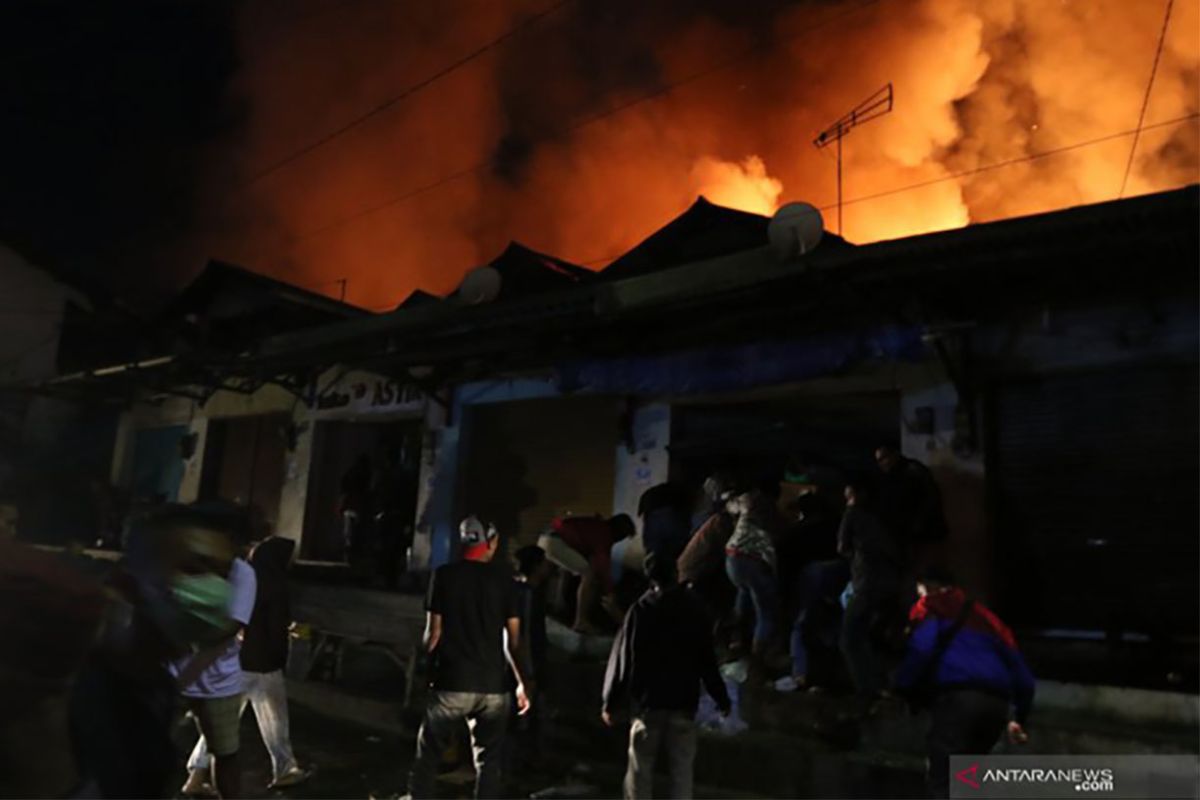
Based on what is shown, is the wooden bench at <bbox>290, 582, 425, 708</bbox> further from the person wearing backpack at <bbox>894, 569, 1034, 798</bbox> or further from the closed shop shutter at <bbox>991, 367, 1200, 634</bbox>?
the closed shop shutter at <bbox>991, 367, 1200, 634</bbox>

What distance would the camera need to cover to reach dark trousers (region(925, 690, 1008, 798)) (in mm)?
4570

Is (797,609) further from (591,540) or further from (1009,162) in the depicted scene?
(1009,162)

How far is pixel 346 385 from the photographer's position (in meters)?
14.2

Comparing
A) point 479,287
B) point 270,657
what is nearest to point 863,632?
point 270,657

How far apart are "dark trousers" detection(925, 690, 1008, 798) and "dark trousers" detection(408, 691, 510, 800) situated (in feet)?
8.61

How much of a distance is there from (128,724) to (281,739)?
3357mm

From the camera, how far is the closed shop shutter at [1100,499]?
7.06 m

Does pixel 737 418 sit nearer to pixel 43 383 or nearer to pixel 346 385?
pixel 346 385

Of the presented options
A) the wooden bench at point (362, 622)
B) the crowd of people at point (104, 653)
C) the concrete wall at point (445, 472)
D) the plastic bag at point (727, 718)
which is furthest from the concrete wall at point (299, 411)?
the crowd of people at point (104, 653)

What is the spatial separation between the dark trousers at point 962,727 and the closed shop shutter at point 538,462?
653cm

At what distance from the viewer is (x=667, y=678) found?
16.1ft

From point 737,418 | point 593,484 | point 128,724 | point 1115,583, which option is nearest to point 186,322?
point 593,484

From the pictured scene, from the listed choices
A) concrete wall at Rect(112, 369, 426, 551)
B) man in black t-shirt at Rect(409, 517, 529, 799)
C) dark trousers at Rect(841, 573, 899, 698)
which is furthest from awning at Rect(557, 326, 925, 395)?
man in black t-shirt at Rect(409, 517, 529, 799)

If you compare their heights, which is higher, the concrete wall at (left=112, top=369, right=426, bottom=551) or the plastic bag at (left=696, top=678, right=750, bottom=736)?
the concrete wall at (left=112, top=369, right=426, bottom=551)
